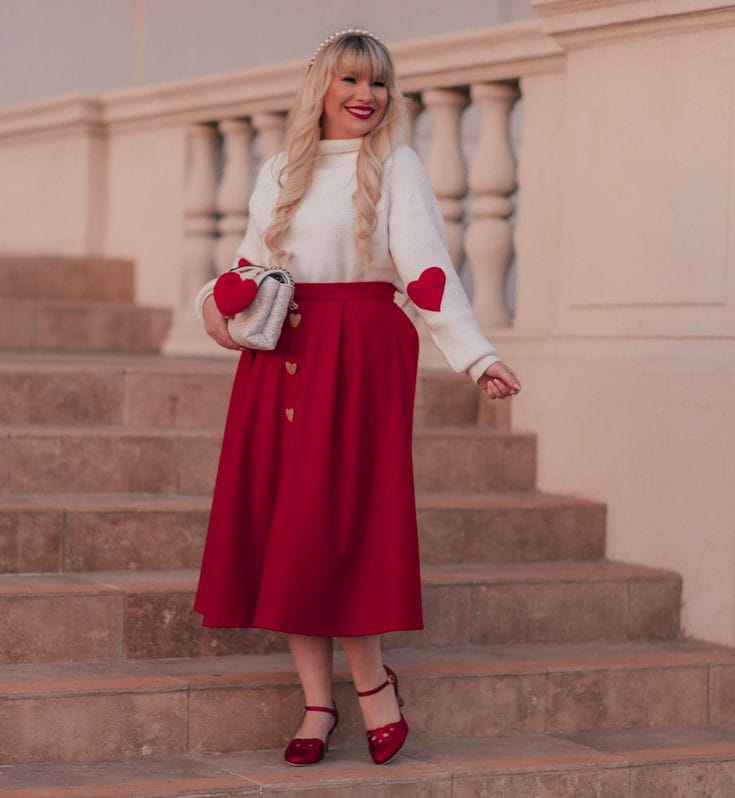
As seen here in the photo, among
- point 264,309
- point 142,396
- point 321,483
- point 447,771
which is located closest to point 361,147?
point 264,309

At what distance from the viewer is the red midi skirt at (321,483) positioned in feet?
14.9

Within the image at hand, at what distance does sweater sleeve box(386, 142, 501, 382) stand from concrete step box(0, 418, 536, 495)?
58.0 inches

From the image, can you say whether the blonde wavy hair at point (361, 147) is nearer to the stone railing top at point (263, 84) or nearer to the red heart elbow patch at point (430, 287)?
the red heart elbow patch at point (430, 287)

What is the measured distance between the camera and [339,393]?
4598 mm

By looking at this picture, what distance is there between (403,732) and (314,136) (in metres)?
1.46

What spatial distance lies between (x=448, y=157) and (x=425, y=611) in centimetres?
209

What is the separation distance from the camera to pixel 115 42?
32.5 feet

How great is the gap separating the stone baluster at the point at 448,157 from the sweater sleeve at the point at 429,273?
229 centimetres

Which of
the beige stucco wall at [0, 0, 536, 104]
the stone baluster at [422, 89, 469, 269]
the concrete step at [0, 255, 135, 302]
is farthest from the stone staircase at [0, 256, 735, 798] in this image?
the beige stucco wall at [0, 0, 536, 104]

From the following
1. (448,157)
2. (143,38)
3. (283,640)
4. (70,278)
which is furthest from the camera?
(143,38)

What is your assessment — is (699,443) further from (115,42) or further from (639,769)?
(115,42)

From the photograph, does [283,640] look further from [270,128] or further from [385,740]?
[270,128]

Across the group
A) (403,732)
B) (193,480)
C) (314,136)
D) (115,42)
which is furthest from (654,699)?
(115,42)

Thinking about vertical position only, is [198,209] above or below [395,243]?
above
